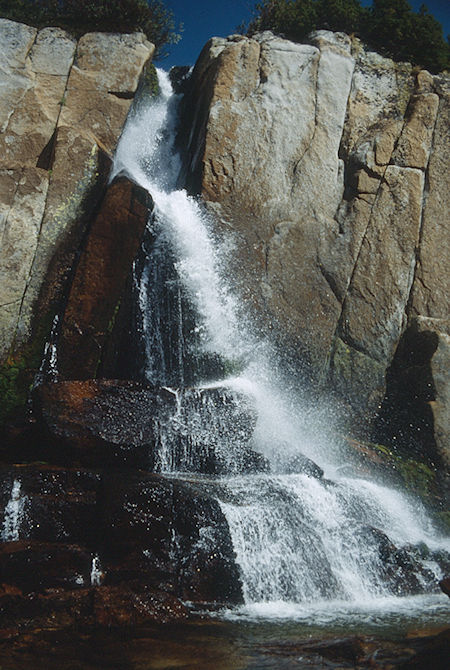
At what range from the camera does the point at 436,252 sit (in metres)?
12.3

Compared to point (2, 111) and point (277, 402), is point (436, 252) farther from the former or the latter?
point (2, 111)

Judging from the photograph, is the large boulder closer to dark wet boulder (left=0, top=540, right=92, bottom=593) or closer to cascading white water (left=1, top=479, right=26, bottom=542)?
cascading white water (left=1, top=479, right=26, bottom=542)

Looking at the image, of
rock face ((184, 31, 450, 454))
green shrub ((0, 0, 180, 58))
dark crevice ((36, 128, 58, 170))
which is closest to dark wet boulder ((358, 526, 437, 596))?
rock face ((184, 31, 450, 454))

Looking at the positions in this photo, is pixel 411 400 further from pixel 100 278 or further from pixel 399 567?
pixel 100 278

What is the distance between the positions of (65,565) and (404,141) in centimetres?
1124

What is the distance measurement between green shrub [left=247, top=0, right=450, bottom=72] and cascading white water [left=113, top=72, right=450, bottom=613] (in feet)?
11.7

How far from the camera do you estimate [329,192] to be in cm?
1230

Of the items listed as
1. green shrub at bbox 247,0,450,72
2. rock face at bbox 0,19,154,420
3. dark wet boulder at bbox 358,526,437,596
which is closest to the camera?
dark wet boulder at bbox 358,526,437,596

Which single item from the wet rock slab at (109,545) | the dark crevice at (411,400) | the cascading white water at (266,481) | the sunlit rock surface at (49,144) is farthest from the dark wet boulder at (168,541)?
the dark crevice at (411,400)

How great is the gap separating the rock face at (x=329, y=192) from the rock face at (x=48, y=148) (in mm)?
2062

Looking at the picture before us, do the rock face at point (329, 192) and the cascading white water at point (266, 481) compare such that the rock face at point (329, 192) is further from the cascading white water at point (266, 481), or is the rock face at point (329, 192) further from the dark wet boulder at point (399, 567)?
the dark wet boulder at point (399, 567)

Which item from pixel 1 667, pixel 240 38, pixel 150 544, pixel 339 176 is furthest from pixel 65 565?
pixel 240 38

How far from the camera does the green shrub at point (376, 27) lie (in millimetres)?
13727

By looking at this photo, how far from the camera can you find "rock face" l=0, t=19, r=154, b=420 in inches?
384
